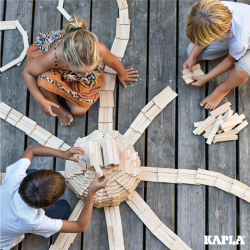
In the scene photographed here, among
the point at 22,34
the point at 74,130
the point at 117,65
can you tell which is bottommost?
the point at 74,130

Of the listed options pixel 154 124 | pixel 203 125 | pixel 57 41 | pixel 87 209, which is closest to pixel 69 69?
pixel 57 41

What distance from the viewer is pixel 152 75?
5.65 ft

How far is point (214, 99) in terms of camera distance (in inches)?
64.9

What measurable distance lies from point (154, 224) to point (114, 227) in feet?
0.77

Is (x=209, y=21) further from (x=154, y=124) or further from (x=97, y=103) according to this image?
(x=97, y=103)

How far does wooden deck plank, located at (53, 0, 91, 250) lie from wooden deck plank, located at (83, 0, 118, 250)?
0.04m

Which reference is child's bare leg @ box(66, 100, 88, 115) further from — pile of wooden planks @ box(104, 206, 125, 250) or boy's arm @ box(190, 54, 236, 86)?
boy's arm @ box(190, 54, 236, 86)

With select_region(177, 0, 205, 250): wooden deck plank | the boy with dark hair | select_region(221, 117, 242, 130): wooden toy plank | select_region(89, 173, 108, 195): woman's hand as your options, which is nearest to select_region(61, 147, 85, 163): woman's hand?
the boy with dark hair

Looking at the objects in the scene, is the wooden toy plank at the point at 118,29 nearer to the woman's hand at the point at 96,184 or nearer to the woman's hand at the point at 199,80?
the woman's hand at the point at 199,80

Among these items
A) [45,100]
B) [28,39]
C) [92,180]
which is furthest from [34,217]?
[28,39]

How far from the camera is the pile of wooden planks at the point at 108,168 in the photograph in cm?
137

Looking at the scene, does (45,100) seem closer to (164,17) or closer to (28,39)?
(28,39)

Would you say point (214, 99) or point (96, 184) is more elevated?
point (214, 99)

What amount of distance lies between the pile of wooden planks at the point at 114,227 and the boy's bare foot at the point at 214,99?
835 millimetres
